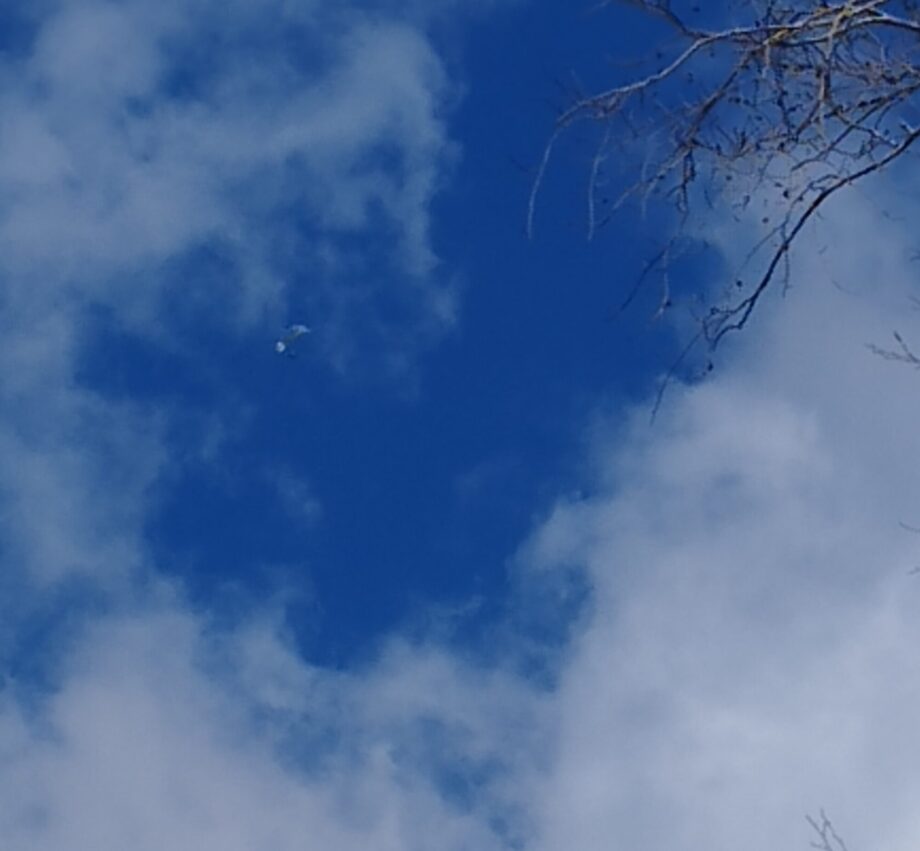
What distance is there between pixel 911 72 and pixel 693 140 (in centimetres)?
58

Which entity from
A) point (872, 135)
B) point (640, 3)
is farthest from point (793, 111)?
point (640, 3)

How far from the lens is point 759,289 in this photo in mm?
4855

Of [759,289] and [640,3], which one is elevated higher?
[640,3]

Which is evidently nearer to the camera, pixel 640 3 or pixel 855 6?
pixel 855 6

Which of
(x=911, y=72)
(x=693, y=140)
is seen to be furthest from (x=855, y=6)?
(x=693, y=140)

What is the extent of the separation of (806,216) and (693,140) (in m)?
0.36

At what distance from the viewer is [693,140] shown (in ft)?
15.9

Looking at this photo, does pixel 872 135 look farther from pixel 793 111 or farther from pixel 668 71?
pixel 668 71

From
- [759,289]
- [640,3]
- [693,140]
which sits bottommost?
[759,289]

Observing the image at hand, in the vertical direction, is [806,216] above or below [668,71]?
below

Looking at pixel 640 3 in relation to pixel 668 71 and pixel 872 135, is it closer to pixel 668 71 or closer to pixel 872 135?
pixel 668 71

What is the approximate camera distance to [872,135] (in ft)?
15.5

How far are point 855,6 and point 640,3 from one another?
59 cm

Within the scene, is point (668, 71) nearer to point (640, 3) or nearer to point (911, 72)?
point (640, 3)
